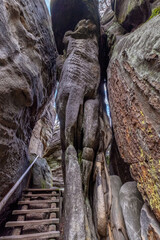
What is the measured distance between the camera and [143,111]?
1.86 metres

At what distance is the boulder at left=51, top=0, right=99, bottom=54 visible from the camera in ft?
17.1

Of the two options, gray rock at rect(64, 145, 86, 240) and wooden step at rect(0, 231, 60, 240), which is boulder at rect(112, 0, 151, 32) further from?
wooden step at rect(0, 231, 60, 240)

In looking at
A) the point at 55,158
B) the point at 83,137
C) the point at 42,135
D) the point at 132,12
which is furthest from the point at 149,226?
the point at 42,135

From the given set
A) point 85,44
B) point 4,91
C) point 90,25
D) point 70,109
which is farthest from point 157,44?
point 90,25

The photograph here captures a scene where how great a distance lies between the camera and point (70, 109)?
357 cm

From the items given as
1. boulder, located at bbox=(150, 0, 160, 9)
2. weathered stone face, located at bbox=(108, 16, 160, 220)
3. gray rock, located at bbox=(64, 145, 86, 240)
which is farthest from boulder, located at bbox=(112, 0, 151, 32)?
gray rock, located at bbox=(64, 145, 86, 240)

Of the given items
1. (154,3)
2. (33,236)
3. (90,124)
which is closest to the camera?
(33,236)

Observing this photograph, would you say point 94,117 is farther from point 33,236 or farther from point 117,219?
point 33,236

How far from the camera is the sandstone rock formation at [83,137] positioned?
89.0 inches

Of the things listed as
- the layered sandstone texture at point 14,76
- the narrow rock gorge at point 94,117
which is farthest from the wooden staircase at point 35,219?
the layered sandstone texture at point 14,76

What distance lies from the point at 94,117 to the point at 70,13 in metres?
5.38

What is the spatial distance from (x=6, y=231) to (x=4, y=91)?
3143mm

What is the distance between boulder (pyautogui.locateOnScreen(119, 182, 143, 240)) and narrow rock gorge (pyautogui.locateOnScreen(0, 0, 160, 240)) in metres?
0.01

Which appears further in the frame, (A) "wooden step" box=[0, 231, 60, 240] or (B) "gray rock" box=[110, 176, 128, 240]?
(A) "wooden step" box=[0, 231, 60, 240]
